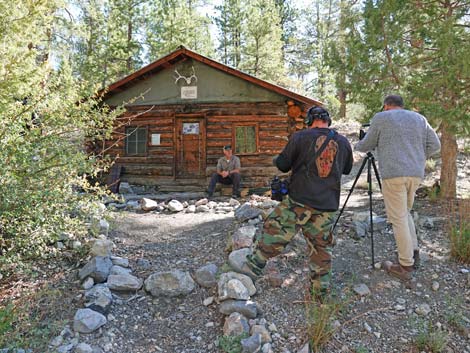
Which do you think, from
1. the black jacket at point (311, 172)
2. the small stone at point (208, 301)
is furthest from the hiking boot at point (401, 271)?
the small stone at point (208, 301)

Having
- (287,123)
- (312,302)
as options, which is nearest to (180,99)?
(287,123)

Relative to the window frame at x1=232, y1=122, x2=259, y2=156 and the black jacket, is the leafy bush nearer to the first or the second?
the black jacket

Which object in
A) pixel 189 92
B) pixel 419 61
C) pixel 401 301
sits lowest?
pixel 401 301

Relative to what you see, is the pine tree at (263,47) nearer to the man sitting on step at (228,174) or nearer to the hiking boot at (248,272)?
the man sitting on step at (228,174)

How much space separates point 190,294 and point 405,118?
2994 millimetres

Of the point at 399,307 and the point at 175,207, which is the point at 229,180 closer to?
the point at 175,207

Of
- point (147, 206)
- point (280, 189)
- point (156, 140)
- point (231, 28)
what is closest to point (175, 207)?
point (147, 206)

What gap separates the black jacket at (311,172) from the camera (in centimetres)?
345

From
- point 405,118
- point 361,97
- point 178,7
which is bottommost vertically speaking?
point 405,118

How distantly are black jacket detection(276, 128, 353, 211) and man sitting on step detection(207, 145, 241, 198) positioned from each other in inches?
243

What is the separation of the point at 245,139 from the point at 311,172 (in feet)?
24.8

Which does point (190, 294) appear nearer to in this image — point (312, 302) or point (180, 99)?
point (312, 302)

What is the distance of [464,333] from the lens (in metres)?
3.41

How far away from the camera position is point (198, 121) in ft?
36.5
